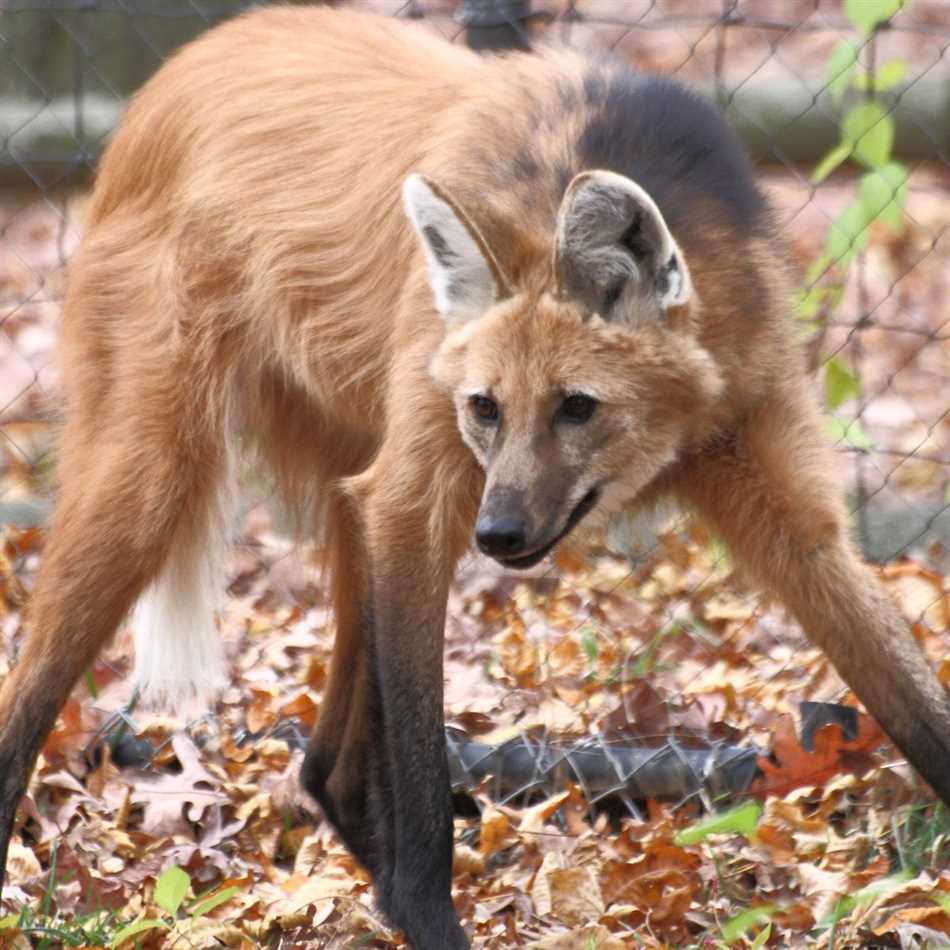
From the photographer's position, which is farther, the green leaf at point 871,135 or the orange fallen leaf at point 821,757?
the green leaf at point 871,135

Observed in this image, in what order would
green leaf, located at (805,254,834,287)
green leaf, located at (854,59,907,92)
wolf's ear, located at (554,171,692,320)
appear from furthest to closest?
1. green leaf, located at (805,254,834,287)
2. green leaf, located at (854,59,907,92)
3. wolf's ear, located at (554,171,692,320)

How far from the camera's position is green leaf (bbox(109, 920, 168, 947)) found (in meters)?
2.86

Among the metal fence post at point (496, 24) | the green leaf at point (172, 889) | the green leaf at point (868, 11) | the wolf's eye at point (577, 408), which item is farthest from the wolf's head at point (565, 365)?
the metal fence post at point (496, 24)

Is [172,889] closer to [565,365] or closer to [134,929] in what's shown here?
[134,929]

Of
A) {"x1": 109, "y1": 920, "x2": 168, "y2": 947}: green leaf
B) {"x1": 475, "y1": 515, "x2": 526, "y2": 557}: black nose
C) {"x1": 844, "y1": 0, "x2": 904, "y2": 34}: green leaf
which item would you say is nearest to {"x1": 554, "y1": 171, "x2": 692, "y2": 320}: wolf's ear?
{"x1": 475, "y1": 515, "x2": 526, "y2": 557}: black nose

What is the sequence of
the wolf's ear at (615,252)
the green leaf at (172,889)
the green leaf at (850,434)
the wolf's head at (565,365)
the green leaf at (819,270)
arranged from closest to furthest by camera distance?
the wolf's ear at (615,252) < the wolf's head at (565,365) < the green leaf at (172,889) < the green leaf at (850,434) < the green leaf at (819,270)

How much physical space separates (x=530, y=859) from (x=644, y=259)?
141 cm

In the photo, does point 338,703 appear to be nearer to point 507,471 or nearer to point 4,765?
point 4,765

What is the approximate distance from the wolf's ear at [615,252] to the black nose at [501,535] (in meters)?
0.41

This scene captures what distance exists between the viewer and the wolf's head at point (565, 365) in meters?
2.69

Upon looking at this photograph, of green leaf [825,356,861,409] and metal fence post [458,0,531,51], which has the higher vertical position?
metal fence post [458,0,531,51]

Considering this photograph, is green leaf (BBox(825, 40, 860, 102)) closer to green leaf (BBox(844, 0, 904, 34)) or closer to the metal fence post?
green leaf (BBox(844, 0, 904, 34))

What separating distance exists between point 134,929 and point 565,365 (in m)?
1.28

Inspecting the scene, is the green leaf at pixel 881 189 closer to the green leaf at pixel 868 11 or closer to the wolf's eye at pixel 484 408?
the green leaf at pixel 868 11
